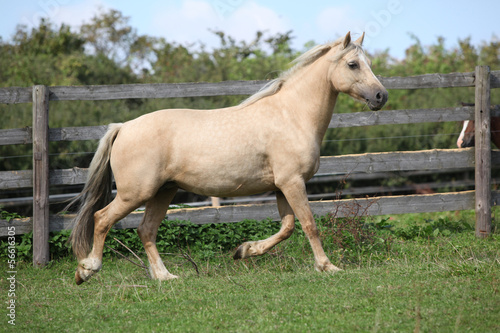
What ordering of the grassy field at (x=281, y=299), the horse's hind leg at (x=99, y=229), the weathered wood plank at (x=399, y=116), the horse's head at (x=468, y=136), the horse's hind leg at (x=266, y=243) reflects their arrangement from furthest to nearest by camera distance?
the horse's head at (x=468, y=136) → the weathered wood plank at (x=399, y=116) → the horse's hind leg at (x=266, y=243) → the horse's hind leg at (x=99, y=229) → the grassy field at (x=281, y=299)

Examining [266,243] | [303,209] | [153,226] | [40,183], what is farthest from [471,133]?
[40,183]

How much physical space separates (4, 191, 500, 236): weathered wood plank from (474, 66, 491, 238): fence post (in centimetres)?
19

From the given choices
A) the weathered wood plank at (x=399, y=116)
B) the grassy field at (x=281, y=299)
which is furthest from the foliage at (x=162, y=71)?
the grassy field at (x=281, y=299)

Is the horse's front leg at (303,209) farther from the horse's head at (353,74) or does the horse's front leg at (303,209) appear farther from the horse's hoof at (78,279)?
the horse's hoof at (78,279)

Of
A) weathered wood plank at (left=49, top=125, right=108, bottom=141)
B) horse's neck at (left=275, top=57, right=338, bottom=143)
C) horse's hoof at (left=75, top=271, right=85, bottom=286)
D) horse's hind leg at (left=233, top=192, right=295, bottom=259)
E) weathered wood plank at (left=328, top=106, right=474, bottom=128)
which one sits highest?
horse's neck at (left=275, top=57, right=338, bottom=143)

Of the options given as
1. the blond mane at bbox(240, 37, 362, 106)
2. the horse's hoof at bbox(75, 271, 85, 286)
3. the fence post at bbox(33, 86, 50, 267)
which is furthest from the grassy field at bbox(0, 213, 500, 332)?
the blond mane at bbox(240, 37, 362, 106)

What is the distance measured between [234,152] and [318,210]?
219cm

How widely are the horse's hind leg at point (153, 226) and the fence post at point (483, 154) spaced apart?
170 inches

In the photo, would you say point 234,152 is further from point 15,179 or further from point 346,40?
point 15,179

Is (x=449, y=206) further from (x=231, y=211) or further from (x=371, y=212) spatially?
(x=231, y=211)

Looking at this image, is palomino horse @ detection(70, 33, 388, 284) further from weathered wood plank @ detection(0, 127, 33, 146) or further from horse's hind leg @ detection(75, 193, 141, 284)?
weathered wood plank @ detection(0, 127, 33, 146)

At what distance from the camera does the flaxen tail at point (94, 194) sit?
569 cm

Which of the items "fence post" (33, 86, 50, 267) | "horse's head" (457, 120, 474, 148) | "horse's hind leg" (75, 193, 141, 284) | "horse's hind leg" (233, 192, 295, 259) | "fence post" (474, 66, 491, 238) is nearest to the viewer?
"horse's hind leg" (75, 193, 141, 284)

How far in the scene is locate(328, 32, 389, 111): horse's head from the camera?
17.7ft
